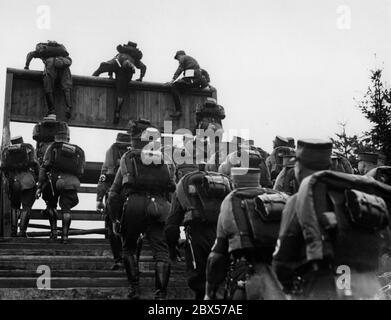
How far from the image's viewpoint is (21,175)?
45.2 ft

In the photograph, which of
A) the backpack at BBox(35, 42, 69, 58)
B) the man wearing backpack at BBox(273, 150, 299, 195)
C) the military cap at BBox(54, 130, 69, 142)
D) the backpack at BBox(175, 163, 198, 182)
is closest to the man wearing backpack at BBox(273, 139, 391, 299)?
the man wearing backpack at BBox(273, 150, 299, 195)

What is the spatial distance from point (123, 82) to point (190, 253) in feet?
41.7

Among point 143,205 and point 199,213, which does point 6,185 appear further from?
point 199,213

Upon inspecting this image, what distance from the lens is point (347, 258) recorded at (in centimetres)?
550

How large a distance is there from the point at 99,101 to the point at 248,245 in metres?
14.8

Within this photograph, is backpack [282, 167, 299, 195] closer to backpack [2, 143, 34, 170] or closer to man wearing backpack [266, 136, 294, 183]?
man wearing backpack [266, 136, 294, 183]

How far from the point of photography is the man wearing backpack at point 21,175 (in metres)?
13.7

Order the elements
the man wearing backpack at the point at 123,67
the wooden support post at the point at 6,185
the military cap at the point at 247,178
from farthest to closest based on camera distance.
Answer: the man wearing backpack at the point at 123,67 < the wooden support post at the point at 6,185 < the military cap at the point at 247,178

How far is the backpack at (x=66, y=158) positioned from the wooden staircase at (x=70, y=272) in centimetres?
127

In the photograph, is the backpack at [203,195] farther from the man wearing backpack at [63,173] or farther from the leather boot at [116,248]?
the man wearing backpack at [63,173]

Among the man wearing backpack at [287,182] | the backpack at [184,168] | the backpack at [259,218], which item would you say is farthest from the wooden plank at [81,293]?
the backpack at [184,168]

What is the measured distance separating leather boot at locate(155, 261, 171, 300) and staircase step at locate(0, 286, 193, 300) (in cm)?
37

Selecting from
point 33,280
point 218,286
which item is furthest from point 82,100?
point 218,286
